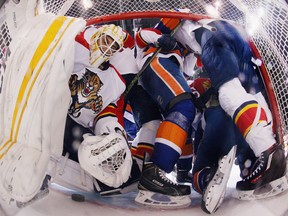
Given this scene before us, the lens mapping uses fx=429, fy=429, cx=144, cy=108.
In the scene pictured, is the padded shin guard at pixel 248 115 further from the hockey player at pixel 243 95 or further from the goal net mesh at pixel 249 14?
the goal net mesh at pixel 249 14

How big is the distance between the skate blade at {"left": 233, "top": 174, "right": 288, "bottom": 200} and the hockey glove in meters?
0.54

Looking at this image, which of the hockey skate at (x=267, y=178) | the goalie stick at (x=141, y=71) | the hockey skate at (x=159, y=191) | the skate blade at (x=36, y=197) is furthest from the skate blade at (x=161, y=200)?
the goalie stick at (x=141, y=71)

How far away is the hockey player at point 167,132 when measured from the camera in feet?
3.78

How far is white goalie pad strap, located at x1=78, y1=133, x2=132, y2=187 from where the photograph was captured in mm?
1028

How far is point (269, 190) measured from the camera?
104cm

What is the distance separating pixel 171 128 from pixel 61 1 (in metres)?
0.47

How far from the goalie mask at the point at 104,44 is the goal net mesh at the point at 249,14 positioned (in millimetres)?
117

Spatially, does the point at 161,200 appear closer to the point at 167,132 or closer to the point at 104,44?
the point at 167,132

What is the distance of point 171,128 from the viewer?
1178 mm

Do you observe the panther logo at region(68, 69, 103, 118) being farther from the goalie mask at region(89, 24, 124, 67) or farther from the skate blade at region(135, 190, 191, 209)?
the skate blade at region(135, 190, 191, 209)

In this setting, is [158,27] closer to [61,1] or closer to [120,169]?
[61,1]

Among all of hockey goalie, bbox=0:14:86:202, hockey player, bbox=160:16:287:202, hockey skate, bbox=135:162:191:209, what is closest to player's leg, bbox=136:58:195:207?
hockey skate, bbox=135:162:191:209

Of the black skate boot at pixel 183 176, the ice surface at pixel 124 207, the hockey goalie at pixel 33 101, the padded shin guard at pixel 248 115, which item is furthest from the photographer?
the black skate boot at pixel 183 176

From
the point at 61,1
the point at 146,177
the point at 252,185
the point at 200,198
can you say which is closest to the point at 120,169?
the point at 146,177
